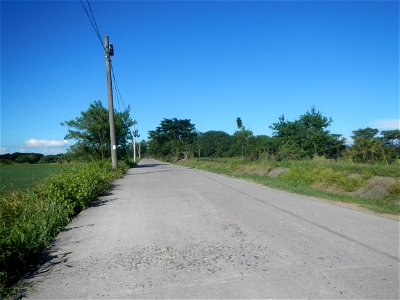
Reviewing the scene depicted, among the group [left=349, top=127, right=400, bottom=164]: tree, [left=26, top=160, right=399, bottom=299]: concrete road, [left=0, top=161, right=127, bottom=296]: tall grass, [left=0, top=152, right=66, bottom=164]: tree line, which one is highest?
[left=0, top=152, right=66, bottom=164]: tree line

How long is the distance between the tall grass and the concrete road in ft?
1.03

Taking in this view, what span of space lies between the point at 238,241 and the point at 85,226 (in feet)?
11.6

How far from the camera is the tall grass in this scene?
4.86 metres

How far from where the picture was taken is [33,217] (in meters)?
6.80

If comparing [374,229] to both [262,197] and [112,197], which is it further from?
[112,197]

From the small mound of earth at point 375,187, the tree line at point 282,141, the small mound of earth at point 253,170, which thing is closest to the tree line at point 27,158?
the tree line at point 282,141

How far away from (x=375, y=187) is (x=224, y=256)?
979 cm

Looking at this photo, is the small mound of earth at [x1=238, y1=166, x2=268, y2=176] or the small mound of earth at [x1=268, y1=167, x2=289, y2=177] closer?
the small mound of earth at [x1=268, y1=167, x2=289, y2=177]

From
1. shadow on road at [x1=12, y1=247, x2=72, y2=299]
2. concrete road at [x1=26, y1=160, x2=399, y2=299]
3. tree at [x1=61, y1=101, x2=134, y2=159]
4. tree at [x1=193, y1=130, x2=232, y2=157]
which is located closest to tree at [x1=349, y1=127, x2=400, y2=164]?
concrete road at [x1=26, y1=160, x2=399, y2=299]

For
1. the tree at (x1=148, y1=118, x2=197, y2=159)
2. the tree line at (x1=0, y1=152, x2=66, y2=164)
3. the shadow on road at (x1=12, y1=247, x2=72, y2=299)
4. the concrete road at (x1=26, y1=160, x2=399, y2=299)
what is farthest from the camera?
the tree line at (x1=0, y1=152, x2=66, y2=164)

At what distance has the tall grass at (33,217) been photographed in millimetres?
4863

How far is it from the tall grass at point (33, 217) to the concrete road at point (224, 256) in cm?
32

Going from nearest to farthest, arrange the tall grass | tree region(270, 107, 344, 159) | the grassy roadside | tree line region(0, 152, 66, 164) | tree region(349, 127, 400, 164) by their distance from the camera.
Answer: the tall grass, the grassy roadside, tree region(349, 127, 400, 164), tree region(270, 107, 344, 159), tree line region(0, 152, 66, 164)

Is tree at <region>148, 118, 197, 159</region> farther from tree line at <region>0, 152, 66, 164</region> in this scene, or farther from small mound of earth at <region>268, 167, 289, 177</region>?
small mound of earth at <region>268, 167, 289, 177</region>
